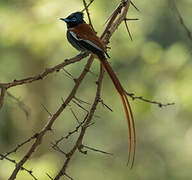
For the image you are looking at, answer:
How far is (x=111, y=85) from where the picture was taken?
39.9 ft

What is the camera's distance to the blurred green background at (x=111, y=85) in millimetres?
8141

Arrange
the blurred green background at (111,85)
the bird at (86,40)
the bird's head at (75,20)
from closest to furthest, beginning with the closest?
the bird at (86,40) < the bird's head at (75,20) < the blurred green background at (111,85)

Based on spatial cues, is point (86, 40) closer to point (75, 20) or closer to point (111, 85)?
point (75, 20)

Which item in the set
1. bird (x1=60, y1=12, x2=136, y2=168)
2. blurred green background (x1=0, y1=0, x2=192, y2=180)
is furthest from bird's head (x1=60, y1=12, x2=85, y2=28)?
blurred green background (x1=0, y1=0, x2=192, y2=180)

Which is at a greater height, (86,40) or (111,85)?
(111,85)

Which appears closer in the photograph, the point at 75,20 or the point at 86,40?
the point at 86,40

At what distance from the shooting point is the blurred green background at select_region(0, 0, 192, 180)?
8.14m

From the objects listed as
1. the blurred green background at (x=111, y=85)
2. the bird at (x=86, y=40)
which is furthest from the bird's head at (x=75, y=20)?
the blurred green background at (x=111, y=85)

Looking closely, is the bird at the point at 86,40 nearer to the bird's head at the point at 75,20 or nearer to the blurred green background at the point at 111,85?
the bird's head at the point at 75,20

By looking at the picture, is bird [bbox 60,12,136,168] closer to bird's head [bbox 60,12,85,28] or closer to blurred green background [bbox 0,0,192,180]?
bird's head [bbox 60,12,85,28]

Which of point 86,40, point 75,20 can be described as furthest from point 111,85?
point 86,40

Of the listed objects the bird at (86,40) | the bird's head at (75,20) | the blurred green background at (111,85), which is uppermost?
the blurred green background at (111,85)

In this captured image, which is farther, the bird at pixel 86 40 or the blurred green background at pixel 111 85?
the blurred green background at pixel 111 85

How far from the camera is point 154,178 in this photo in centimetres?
1177
